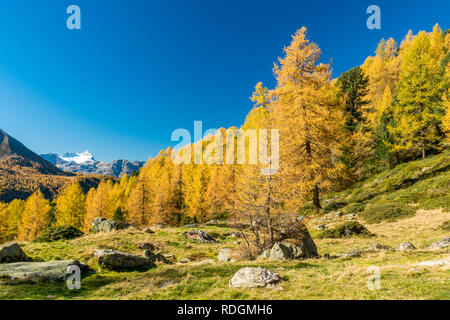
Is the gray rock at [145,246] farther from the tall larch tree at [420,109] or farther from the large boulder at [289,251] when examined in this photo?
the tall larch tree at [420,109]

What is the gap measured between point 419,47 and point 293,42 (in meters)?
23.2

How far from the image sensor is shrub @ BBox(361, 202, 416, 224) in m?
17.0

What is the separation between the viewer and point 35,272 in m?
8.79

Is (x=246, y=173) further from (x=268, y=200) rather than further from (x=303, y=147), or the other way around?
(x=303, y=147)

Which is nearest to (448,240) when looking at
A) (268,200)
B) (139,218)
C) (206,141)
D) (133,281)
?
(268,200)

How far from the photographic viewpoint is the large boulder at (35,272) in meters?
8.40

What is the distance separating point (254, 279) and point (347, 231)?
1387 centimetres

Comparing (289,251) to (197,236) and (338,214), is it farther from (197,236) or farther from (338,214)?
(338,214)

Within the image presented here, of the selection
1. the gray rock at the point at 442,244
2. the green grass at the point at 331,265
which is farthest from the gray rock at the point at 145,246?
the gray rock at the point at 442,244

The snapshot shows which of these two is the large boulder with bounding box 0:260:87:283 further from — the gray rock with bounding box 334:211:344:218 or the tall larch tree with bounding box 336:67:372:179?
the tall larch tree with bounding box 336:67:372:179

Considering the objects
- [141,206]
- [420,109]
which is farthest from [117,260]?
[420,109]

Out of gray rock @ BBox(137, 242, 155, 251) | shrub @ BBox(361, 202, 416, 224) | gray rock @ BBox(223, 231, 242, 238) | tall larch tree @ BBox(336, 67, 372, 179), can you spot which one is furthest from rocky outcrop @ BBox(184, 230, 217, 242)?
tall larch tree @ BBox(336, 67, 372, 179)

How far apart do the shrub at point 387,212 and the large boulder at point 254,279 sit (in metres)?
16.3

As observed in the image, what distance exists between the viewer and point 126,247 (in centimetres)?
1477
